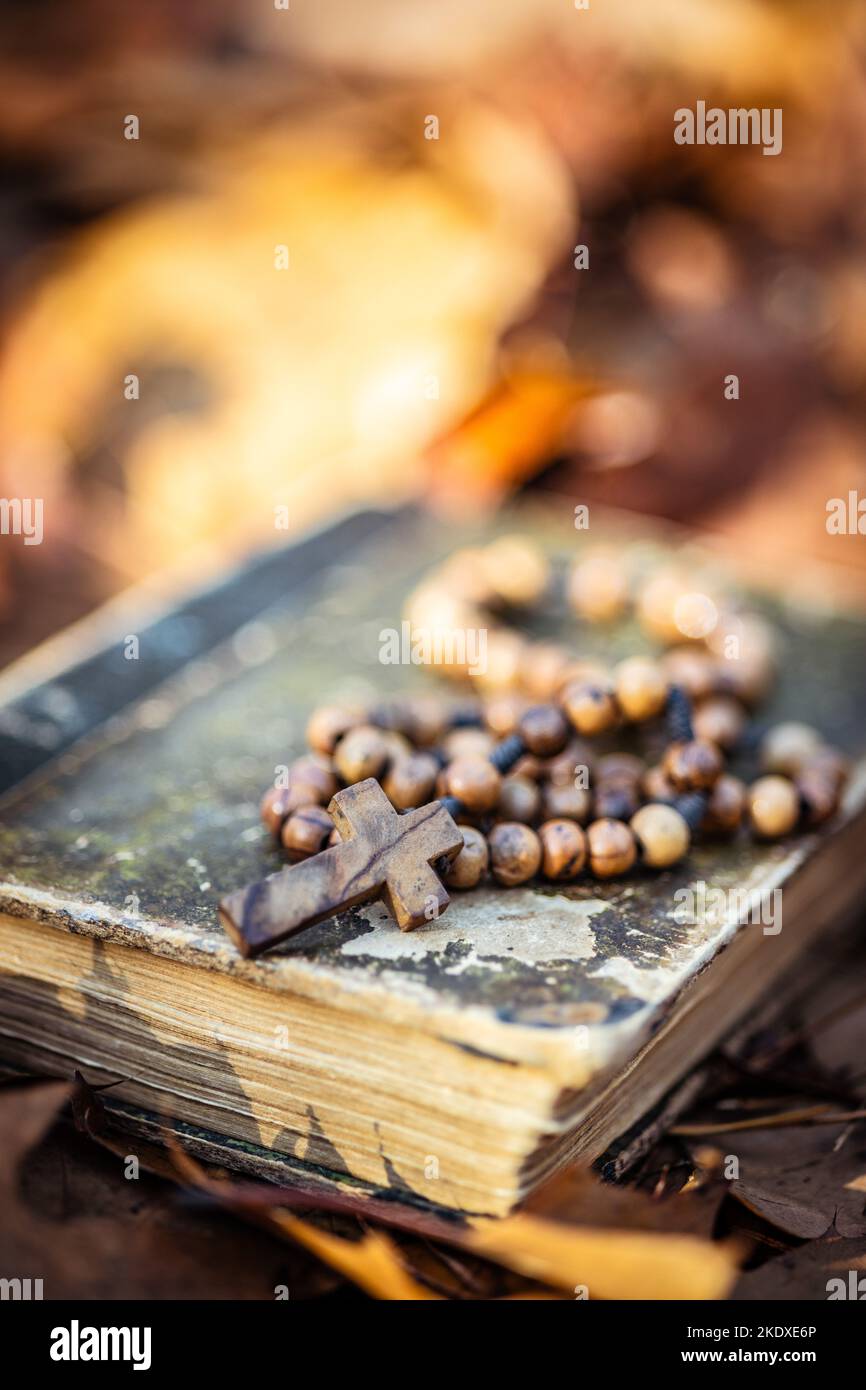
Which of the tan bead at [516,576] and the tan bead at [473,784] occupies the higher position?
the tan bead at [516,576]

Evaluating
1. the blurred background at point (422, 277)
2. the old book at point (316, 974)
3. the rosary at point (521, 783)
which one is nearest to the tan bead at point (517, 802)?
the rosary at point (521, 783)

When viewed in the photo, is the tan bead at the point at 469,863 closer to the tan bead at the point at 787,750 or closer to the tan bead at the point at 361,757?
the tan bead at the point at 361,757

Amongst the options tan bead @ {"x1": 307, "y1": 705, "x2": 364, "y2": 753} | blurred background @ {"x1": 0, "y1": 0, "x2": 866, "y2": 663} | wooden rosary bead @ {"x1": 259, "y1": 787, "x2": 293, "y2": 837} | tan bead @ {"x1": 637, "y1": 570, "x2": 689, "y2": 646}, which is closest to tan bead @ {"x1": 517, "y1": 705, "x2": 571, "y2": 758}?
tan bead @ {"x1": 307, "y1": 705, "x2": 364, "y2": 753}

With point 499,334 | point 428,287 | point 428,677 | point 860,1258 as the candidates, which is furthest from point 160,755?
point 428,287

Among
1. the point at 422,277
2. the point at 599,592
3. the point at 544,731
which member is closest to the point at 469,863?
the point at 544,731

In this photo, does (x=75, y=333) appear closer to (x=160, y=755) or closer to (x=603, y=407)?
(x=603, y=407)

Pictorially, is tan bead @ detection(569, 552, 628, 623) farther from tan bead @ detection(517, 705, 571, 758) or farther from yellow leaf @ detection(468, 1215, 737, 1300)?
yellow leaf @ detection(468, 1215, 737, 1300)
